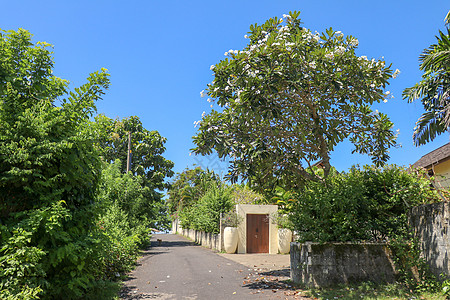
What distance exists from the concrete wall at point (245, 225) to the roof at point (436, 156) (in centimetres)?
937

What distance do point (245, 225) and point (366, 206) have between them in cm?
1346

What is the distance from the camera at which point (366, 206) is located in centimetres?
988

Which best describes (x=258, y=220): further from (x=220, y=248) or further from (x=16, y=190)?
(x=16, y=190)

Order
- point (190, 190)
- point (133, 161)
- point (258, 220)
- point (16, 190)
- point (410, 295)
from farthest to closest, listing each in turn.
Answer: point (190, 190)
point (133, 161)
point (258, 220)
point (410, 295)
point (16, 190)

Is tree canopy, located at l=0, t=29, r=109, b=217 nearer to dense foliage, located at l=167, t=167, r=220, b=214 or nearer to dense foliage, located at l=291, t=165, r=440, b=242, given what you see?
dense foliage, located at l=291, t=165, r=440, b=242

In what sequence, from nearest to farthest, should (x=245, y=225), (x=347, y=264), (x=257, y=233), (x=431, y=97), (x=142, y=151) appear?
1. (x=347, y=264)
2. (x=431, y=97)
3. (x=245, y=225)
4. (x=257, y=233)
5. (x=142, y=151)

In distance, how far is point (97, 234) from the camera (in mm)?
6047

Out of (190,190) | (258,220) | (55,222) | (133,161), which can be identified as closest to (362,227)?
(55,222)

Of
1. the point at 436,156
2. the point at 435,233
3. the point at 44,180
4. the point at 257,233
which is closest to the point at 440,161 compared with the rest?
the point at 436,156

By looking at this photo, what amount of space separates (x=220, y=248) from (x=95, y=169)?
18.1m

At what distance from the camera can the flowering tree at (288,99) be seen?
9.51 meters

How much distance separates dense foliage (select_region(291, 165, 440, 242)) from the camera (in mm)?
9523

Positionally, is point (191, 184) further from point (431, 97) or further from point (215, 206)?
point (431, 97)

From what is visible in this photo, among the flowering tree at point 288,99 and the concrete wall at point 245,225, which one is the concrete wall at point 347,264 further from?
the concrete wall at point 245,225
